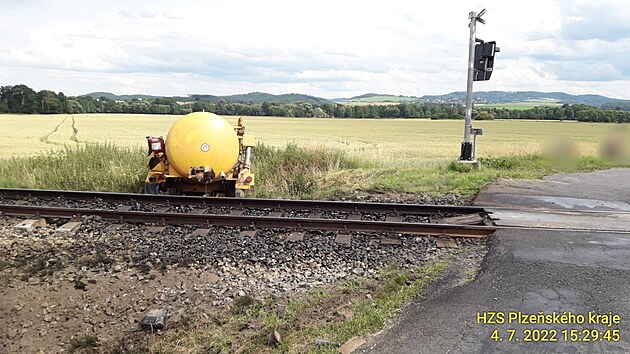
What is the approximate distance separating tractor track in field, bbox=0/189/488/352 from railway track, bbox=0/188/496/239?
43 millimetres

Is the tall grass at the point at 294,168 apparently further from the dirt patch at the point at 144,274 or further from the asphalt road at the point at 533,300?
the asphalt road at the point at 533,300

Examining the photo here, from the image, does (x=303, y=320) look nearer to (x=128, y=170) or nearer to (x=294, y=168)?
(x=294, y=168)

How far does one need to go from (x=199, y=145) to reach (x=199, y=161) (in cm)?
32

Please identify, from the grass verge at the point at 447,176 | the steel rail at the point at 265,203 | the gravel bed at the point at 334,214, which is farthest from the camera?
the grass verge at the point at 447,176

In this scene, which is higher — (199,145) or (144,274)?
(199,145)

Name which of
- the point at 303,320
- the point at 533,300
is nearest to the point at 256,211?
the point at 303,320

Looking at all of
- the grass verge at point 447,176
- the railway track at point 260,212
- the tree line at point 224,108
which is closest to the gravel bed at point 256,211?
the railway track at point 260,212

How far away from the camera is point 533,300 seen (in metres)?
5.15

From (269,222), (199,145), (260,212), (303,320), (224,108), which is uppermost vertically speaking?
(224,108)

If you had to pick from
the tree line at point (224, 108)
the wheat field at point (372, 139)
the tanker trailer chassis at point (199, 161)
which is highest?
the tree line at point (224, 108)

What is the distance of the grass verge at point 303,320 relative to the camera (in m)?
4.68

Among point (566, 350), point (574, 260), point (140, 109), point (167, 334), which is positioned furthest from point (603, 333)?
point (140, 109)

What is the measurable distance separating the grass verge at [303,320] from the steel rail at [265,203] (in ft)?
12.0

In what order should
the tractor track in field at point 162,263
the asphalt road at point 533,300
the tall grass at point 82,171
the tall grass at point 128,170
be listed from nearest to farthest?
the asphalt road at point 533,300
the tractor track in field at point 162,263
the tall grass at point 128,170
the tall grass at point 82,171
